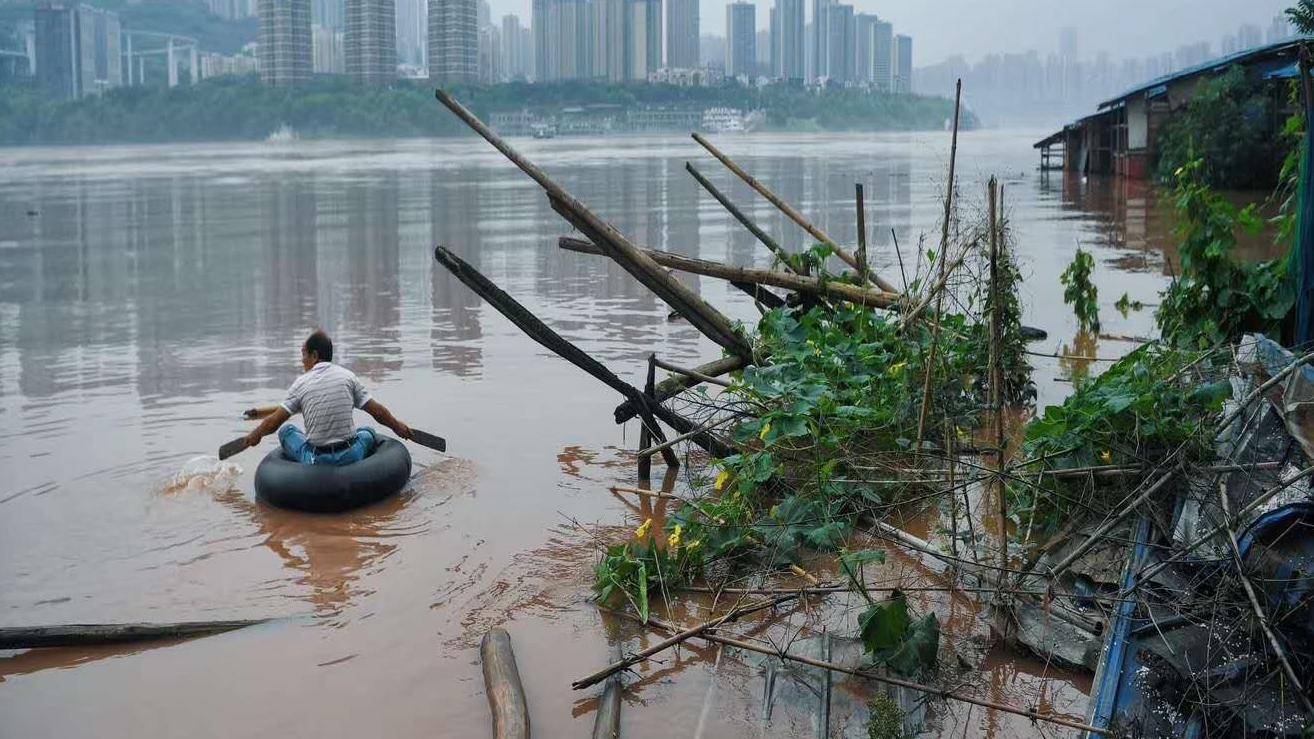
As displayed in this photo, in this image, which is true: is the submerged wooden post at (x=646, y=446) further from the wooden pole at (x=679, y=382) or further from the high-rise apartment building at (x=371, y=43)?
the high-rise apartment building at (x=371, y=43)

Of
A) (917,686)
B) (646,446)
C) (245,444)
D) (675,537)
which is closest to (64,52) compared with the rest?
(245,444)

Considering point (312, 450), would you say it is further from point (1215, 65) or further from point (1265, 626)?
point (1215, 65)

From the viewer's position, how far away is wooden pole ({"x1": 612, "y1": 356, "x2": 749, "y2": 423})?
8875mm

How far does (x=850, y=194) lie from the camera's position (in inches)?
1455

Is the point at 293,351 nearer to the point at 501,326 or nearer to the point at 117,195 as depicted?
the point at 501,326

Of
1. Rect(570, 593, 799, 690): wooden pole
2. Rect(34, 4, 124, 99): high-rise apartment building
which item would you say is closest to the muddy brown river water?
Rect(570, 593, 799, 690): wooden pole

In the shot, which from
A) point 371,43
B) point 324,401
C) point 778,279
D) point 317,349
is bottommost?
point 324,401

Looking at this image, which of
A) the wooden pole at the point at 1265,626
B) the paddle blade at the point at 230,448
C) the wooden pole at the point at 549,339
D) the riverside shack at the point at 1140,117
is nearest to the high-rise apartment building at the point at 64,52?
the riverside shack at the point at 1140,117

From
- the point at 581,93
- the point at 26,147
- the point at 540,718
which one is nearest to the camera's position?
the point at 540,718

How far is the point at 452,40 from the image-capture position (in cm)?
Result: 17762

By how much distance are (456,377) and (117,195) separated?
32.2 metres

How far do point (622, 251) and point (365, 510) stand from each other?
7.92 ft

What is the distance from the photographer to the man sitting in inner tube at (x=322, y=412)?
8.54 metres

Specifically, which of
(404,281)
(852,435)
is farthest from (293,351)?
(852,435)
